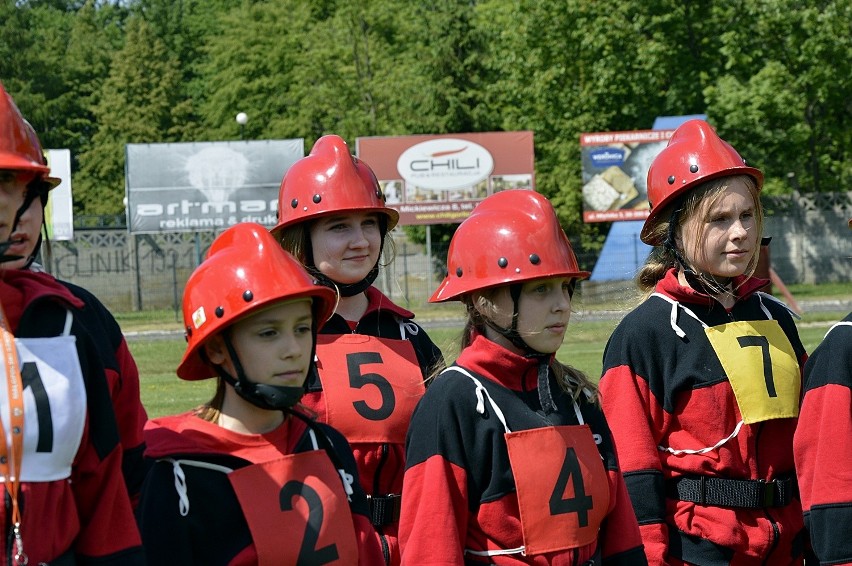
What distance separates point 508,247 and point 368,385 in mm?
1070

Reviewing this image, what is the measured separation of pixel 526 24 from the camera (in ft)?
141

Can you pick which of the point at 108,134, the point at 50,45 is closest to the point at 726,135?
the point at 108,134

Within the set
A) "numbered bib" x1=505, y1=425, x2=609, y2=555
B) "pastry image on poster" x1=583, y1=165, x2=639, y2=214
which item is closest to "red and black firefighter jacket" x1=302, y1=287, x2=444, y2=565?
"numbered bib" x1=505, y1=425, x2=609, y2=555

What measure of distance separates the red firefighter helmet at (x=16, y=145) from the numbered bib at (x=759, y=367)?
2.65 meters

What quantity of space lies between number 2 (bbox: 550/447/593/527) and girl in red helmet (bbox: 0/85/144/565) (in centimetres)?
134

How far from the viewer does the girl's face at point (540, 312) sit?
4.14 metres

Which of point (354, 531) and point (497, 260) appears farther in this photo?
point (497, 260)

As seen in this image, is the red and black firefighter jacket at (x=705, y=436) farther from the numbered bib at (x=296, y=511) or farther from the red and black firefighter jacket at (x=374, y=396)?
the numbered bib at (x=296, y=511)

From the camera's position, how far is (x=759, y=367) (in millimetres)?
4812

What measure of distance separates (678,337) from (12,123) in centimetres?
264

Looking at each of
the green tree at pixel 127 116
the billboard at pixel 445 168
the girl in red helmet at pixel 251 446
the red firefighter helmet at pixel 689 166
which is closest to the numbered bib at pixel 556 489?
the girl in red helmet at pixel 251 446

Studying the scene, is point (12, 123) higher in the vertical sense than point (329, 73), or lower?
lower

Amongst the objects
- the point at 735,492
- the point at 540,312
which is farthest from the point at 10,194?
the point at 735,492

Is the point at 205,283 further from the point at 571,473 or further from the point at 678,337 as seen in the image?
the point at 678,337
